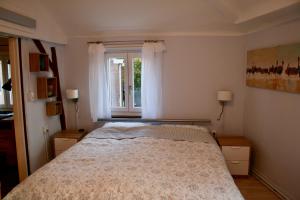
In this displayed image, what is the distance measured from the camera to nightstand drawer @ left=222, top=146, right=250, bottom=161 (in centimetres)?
322

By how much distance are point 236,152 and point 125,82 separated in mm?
2135

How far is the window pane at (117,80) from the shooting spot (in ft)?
13.0

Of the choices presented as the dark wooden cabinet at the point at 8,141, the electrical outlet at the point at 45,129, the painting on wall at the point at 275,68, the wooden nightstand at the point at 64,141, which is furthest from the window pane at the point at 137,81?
the dark wooden cabinet at the point at 8,141

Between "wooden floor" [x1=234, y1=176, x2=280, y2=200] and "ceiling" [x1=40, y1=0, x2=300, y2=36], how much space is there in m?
2.18

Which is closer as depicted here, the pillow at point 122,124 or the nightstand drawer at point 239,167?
the nightstand drawer at point 239,167

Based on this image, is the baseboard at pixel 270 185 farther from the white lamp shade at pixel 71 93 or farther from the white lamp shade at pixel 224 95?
the white lamp shade at pixel 71 93

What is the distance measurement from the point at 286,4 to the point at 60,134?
11.5 ft

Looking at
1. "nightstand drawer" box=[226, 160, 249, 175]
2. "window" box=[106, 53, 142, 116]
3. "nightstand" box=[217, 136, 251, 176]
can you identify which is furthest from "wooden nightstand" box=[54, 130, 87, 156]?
"nightstand drawer" box=[226, 160, 249, 175]

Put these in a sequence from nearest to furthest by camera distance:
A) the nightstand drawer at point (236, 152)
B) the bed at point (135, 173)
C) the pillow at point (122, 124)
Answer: the bed at point (135, 173)
the nightstand drawer at point (236, 152)
the pillow at point (122, 124)

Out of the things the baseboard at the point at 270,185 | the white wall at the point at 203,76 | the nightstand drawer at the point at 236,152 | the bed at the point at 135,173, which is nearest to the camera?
the bed at the point at 135,173

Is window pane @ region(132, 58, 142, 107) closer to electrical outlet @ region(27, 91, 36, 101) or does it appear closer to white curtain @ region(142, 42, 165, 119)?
white curtain @ region(142, 42, 165, 119)

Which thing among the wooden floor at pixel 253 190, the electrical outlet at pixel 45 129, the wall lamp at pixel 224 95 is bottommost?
the wooden floor at pixel 253 190

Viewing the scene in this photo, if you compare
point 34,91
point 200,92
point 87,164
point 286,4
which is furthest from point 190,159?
point 34,91

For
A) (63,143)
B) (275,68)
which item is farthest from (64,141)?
(275,68)
